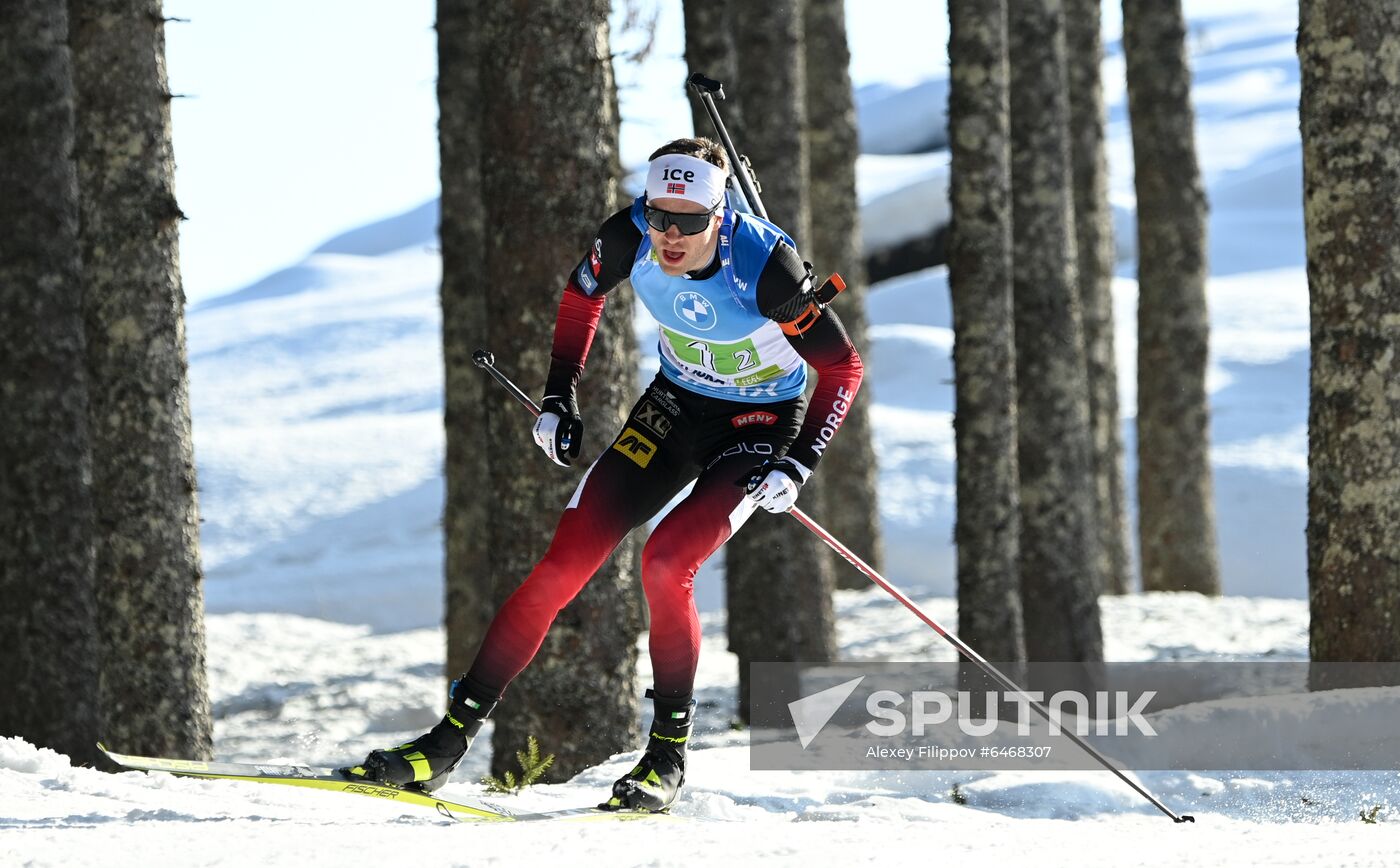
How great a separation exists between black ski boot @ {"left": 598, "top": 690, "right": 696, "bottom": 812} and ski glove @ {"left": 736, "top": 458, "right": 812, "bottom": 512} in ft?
2.98

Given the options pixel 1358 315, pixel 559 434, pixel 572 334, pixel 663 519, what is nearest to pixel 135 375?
pixel 572 334

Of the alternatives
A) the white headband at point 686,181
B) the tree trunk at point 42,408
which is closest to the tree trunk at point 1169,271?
the tree trunk at point 42,408

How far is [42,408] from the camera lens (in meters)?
10.2

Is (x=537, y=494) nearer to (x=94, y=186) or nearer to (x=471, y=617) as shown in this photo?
(x=94, y=186)

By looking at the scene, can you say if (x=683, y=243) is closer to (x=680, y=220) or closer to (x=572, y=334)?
(x=680, y=220)

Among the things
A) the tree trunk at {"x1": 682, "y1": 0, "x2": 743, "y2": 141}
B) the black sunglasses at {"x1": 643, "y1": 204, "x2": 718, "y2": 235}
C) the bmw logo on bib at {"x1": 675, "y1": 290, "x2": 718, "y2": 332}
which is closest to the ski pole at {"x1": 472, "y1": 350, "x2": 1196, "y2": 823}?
the bmw logo on bib at {"x1": 675, "y1": 290, "x2": 718, "y2": 332}

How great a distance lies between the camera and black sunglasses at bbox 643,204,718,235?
6195 millimetres

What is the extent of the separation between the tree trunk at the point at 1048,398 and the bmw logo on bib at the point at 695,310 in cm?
664

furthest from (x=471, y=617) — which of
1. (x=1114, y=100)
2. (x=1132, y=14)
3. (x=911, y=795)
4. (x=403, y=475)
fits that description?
(x=1114, y=100)

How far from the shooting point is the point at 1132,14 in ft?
56.3

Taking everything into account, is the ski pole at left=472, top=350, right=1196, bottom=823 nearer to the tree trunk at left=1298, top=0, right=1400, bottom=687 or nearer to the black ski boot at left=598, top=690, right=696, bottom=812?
the black ski boot at left=598, top=690, right=696, bottom=812

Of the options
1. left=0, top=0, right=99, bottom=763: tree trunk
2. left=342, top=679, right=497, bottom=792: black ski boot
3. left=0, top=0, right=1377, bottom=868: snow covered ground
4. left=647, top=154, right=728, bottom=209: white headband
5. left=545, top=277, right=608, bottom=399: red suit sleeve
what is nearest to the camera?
left=0, top=0, right=1377, bottom=868: snow covered ground

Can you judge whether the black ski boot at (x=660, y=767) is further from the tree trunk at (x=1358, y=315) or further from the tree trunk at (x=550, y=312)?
the tree trunk at (x=1358, y=315)

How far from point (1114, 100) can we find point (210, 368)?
4820 centimetres
